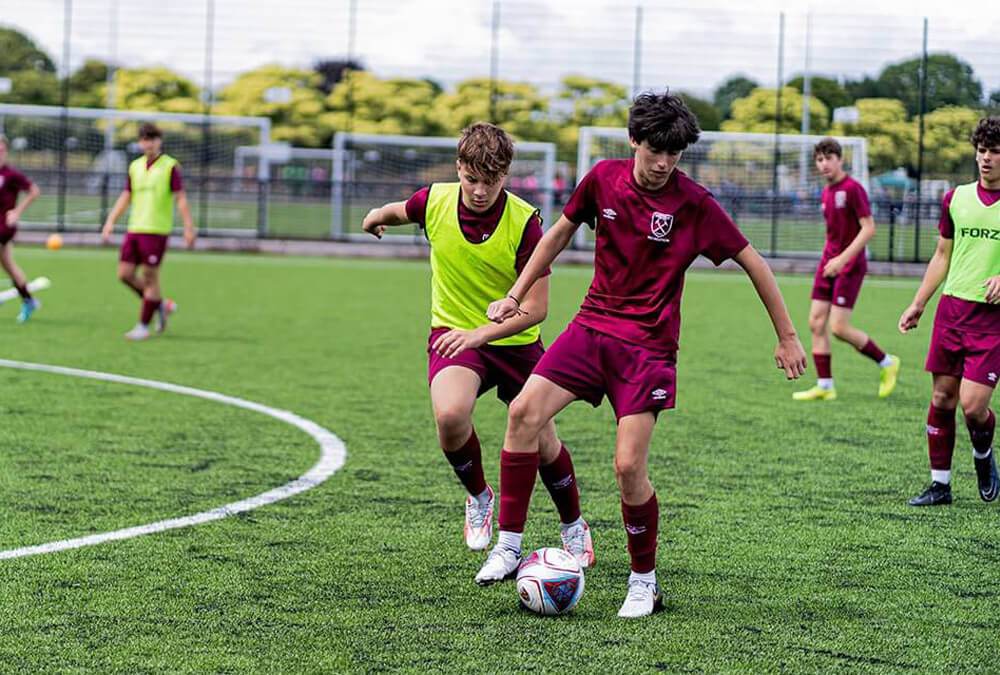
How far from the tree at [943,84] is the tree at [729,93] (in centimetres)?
338

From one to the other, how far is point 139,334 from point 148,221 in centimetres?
109

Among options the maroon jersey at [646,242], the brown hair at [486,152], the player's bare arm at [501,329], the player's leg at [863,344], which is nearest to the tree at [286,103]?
the player's leg at [863,344]

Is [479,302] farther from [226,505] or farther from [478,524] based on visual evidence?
[226,505]

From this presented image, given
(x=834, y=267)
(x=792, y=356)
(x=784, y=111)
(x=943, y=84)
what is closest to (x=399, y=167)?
(x=784, y=111)

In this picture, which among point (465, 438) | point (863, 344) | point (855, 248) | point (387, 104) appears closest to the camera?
point (465, 438)

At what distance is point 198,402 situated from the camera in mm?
9438

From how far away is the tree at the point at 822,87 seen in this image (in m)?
29.6

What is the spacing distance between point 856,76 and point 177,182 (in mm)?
20321

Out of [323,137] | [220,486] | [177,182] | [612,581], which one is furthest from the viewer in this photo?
[323,137]

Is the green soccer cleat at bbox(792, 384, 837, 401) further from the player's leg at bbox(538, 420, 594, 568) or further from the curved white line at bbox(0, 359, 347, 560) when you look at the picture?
the player's leg at bbox(538, 420, 594, 568)

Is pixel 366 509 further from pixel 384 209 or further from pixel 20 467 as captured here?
pixel 20 467

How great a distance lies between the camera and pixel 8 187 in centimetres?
1401

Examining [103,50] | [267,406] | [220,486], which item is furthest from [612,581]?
[103,50]

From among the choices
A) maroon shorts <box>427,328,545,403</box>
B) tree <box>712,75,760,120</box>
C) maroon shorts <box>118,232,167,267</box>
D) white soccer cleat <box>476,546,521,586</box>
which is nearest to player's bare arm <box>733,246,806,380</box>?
Answer: maroon shorts <box>427,328,545,403</box>
